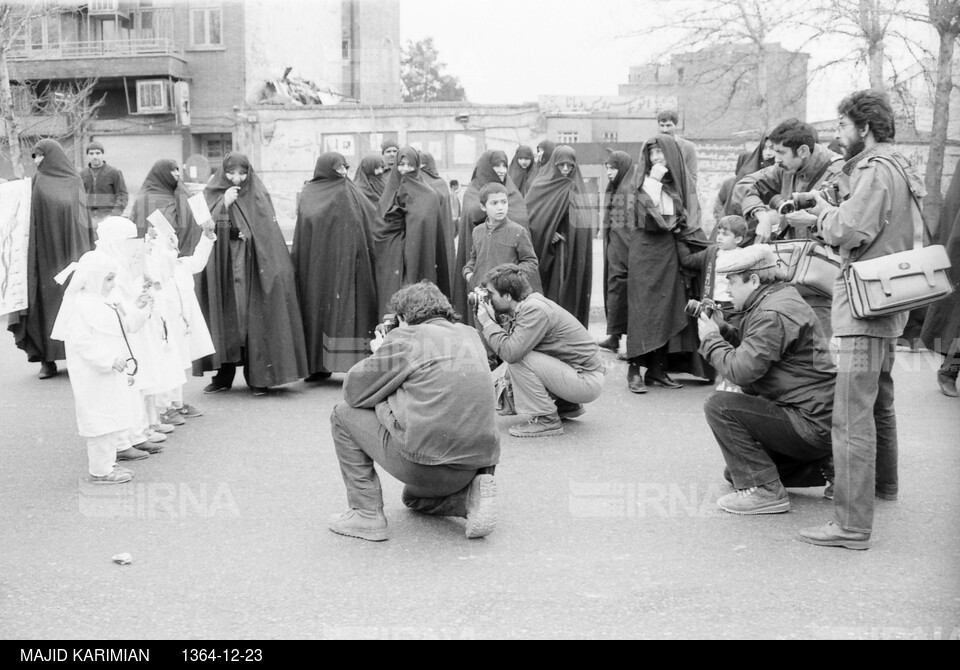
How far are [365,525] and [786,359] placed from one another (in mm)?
2221

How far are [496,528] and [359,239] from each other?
424 centimetres

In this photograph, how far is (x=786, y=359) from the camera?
5.00 metres

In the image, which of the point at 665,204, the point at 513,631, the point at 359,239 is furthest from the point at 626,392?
the point at 513,631

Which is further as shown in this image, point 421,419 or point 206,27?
point 206,27

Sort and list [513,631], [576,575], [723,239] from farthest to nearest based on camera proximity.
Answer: [723,239]
[576,575]
[513,631]

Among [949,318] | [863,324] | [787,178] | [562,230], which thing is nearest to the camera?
[863,324]

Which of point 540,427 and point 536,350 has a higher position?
point 536,350

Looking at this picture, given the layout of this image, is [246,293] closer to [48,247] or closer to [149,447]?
Result: [149,447]

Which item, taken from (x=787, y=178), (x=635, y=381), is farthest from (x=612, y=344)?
(x=787, y=178)

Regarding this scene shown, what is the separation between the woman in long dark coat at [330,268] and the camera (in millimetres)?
8602

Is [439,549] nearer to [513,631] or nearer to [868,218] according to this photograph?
[513,631]

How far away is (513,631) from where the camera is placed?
3742 mm

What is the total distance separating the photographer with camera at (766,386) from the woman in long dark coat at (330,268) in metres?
4.13

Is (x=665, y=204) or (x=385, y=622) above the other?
(x=665, y=204)
